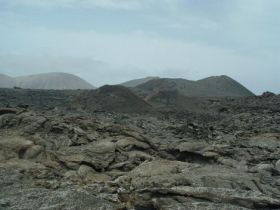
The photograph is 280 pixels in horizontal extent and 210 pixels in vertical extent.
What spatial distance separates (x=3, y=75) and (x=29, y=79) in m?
5.85

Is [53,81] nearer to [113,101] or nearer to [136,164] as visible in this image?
[113,101]

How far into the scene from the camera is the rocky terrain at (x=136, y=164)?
33.0 ft

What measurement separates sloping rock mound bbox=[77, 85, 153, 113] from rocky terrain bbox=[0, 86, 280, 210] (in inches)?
125

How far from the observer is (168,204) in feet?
31.8

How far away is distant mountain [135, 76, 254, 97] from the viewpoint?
46559 mm

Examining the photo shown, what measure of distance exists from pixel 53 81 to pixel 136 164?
7615 centimetres

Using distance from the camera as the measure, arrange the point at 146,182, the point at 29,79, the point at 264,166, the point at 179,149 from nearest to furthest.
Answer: the point at 146,182
the point at 264,166
the point at 179,149
the point at 29,79

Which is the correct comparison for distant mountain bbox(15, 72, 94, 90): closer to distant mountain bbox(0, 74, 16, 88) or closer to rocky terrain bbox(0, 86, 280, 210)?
distant mountain bbox(0, 74, 16, 88)

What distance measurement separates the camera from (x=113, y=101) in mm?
29438

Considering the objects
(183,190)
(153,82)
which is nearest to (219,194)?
(183,190)

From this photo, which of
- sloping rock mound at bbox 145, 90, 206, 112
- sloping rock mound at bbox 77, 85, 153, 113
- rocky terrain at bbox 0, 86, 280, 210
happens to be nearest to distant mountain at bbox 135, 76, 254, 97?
sloping rock mound at bbox 145, 90, 206, 112

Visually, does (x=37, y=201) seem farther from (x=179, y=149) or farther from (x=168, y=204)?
(x=179, y=149)

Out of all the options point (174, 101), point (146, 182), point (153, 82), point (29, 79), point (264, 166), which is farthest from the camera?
point (29, 79)

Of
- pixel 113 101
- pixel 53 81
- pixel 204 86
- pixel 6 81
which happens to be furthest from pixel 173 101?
pixel 6 81
